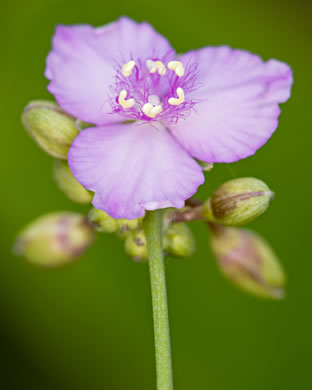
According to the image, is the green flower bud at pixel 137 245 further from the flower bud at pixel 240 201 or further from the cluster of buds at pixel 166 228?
the flower bud at pixel 240 201

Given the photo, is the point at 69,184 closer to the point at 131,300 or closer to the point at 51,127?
the point at 51,127

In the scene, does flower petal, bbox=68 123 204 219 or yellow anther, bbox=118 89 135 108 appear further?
yellow anther, bbox=118 89 135 108

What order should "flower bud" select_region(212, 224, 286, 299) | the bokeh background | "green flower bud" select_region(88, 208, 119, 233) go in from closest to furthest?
"green flower bud" select_region(88, 208, 119, 233) < "flower bud" select_region(212, 224, 286, 299) < the bokeh background

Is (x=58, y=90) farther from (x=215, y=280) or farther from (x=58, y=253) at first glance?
(x=215, y=280)

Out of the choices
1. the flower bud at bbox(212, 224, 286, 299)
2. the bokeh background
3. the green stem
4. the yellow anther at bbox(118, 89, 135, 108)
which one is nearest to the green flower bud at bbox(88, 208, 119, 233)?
the green stem

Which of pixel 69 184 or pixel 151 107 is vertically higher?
pixel 151 107

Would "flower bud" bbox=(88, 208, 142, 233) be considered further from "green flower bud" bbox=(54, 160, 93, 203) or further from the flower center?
the flower center

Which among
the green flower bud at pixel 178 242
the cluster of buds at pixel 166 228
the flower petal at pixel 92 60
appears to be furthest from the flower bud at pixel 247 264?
the flower petal at pixel 92 60

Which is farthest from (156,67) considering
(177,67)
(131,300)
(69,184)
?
(131,300)
